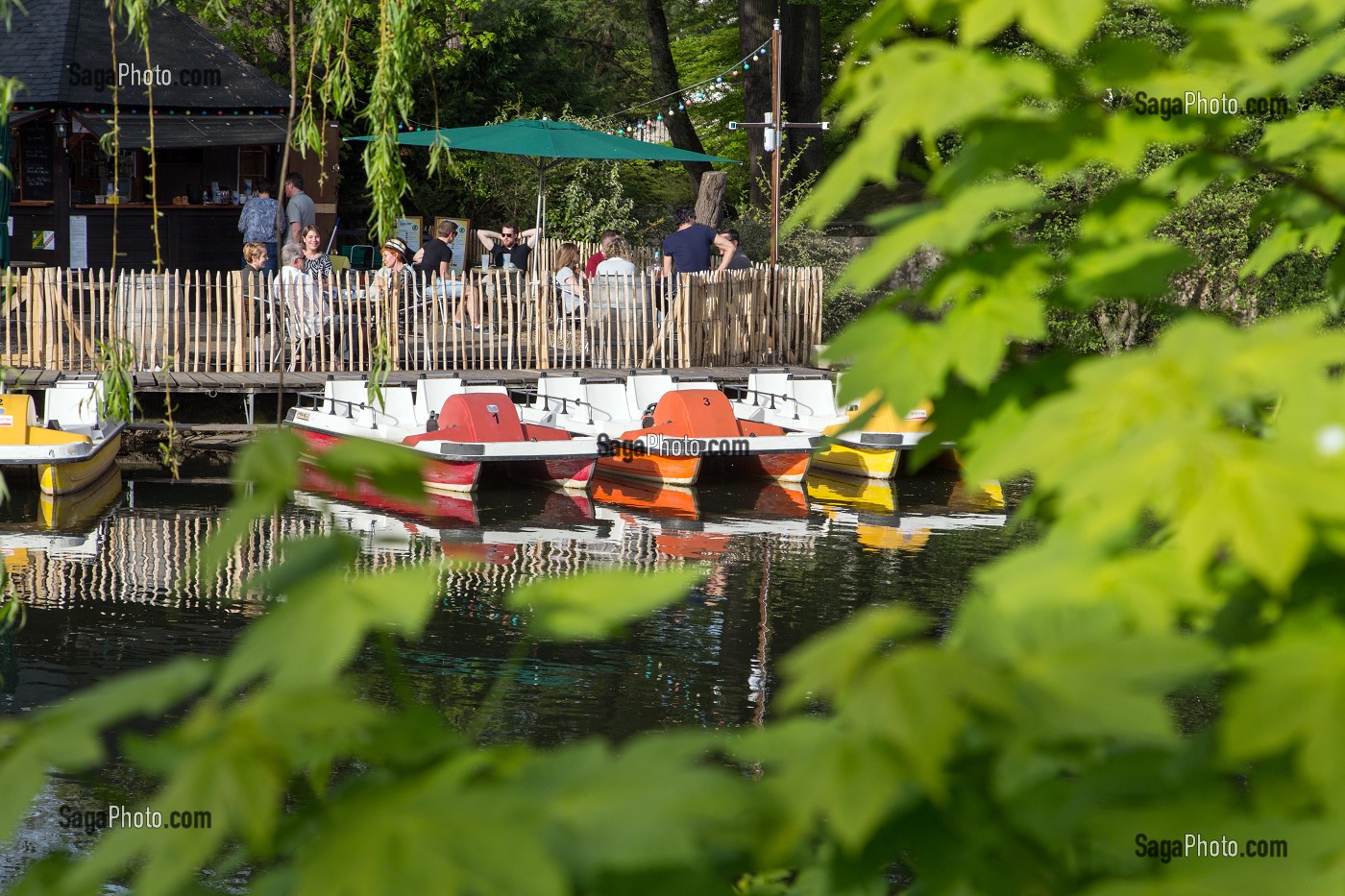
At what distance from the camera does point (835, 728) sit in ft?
3.73

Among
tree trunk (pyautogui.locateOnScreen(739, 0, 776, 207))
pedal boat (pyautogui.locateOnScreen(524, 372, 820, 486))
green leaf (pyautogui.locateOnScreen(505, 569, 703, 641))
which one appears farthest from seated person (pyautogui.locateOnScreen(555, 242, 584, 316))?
green leaf (pyautogui.locateOnScreen(505, 569, 703, 641))

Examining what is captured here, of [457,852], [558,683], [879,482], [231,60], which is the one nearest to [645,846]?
[457,852]

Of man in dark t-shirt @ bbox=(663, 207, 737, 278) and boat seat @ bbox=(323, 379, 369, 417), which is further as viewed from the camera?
man in dark t-shirt @ bbox=(663, 207, 737, 278)

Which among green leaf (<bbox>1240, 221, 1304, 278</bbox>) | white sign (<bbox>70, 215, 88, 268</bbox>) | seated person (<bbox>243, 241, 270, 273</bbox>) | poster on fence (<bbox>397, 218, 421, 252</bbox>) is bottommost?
green leaf (<bbox>1240, 221, 1304, 278</bbox>)

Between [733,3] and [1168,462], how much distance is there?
37835 mm

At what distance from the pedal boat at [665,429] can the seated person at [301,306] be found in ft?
10.3

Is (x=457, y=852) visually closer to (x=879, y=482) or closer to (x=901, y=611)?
(x=901, y=611)

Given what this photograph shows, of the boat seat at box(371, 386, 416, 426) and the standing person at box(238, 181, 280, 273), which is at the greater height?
the standing person at box(238, 181, 280, 273)

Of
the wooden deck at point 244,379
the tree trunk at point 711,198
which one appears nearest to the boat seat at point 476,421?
the wooden deck at point 244,379

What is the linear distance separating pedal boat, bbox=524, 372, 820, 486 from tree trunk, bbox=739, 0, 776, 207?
11.9 meters

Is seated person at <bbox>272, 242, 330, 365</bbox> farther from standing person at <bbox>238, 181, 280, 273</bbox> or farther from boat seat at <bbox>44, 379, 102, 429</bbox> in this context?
boat seat at <bbox>44, 379, 102, 429</bbox>

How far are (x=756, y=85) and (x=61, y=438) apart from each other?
18649mm

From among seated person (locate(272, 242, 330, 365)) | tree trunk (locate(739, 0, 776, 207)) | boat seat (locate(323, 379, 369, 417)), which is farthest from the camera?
tree trunk (locate(739, 0, 776, 207))

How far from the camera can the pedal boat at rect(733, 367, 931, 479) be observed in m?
15.6
